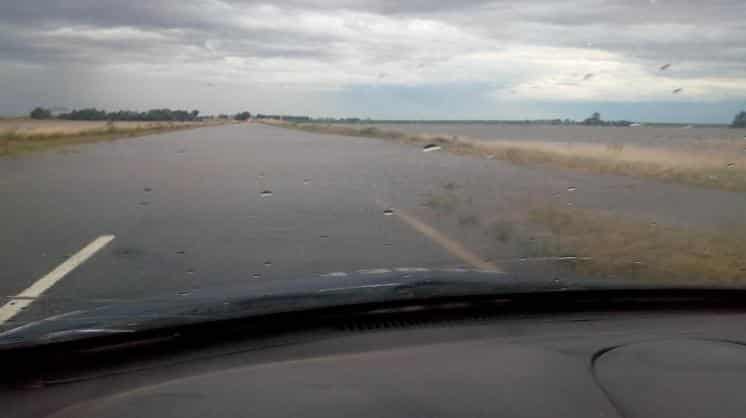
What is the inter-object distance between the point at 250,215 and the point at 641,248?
5.76 m

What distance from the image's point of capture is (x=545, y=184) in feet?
60.6

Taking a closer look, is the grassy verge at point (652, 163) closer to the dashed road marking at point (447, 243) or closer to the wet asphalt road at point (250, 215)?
the wet asphalt road at point (250, 215)

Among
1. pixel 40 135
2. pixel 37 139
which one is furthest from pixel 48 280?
pixel 40 135

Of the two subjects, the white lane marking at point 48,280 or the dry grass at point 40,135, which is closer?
the white lane marking at point 48,280

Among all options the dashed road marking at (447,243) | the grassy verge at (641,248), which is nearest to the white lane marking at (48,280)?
the dashed road marking at (447,243)

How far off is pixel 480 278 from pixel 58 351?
228 centimetres

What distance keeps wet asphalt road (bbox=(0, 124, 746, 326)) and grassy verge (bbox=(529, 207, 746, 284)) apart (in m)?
0.79

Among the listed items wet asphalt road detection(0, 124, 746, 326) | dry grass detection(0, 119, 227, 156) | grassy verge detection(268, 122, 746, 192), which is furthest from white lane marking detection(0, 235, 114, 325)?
dry grass detection(0, 119, 227, 156)

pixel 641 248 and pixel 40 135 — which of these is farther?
pixel 40 135

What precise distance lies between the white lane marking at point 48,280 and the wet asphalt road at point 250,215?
0.33 ft

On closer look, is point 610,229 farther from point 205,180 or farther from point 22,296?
point 205,180

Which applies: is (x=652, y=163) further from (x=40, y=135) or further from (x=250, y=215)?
(x=40, y=135)

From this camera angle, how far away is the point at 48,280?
731 cm

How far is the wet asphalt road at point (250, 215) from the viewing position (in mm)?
7746
